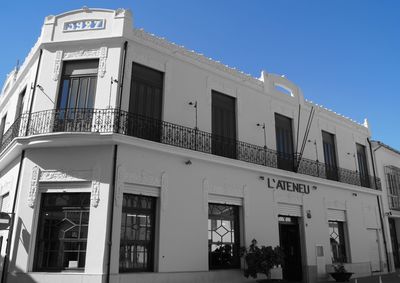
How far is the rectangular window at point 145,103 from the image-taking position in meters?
11.7

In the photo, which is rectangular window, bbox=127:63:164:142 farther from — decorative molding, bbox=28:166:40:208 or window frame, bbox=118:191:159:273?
decorative molding, bbox=28:166:40:208

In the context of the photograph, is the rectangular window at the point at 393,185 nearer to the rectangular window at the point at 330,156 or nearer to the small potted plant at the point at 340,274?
the rectangular window at the point at 330,156

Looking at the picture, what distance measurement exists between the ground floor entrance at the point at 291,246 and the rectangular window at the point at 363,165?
5.94m

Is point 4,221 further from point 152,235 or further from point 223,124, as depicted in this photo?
point 223,124

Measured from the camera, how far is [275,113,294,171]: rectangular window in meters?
15.7

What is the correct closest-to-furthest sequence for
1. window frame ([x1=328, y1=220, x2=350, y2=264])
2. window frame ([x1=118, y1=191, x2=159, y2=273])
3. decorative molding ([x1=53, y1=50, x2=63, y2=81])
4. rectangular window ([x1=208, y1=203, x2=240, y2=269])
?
window frame ([x1=118, y1=191, x2=159, y2=273]) < decorative molding ([x1=53, y1=50, x2=63, y2=81]) < rectangular window ([x1=208, y1=203, x2=240, y2=269]) < window frame ([x1=328, y1=220, x2=350, y2=264])

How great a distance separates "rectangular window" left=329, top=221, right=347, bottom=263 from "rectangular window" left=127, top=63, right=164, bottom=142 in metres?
9.58

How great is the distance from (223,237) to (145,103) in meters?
5.26

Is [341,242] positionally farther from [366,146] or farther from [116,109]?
[116,109]

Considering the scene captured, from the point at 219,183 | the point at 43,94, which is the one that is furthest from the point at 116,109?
the point at 219,183

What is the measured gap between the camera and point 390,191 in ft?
68.9

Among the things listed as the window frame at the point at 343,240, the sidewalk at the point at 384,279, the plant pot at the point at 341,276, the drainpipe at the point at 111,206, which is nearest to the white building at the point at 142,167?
the drainpipe at the point at 111,206

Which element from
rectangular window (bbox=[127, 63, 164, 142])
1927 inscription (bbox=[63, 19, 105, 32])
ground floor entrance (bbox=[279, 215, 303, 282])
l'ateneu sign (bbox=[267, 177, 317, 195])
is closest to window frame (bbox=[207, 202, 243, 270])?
l'ateneu sign (bbox=[267, 177, 317, 195])

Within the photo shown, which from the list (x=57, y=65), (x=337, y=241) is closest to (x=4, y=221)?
(x=57, y=65)
